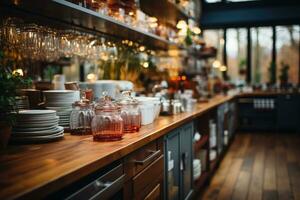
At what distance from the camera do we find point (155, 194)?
2.50m

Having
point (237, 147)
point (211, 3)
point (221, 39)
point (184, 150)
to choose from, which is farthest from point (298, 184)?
point (211, 3)

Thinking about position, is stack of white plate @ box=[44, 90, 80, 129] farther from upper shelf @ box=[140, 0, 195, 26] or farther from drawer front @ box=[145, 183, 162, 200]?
upper shelf @ box=[140, 0, 195, 26]

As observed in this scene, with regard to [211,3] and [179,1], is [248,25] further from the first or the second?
[179,1]

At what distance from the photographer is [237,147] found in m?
7.12

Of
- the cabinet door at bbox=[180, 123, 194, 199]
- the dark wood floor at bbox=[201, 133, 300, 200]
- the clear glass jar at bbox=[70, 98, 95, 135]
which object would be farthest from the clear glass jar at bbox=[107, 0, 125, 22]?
the dark wood floor at bbox=[201, 133, 300, 200]

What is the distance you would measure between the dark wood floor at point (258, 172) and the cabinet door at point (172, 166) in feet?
3.66

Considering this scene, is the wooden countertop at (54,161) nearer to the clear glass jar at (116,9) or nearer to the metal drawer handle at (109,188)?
the metal drawer handle at (109,188)

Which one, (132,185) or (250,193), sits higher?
(132,185)

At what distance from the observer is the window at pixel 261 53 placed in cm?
1057

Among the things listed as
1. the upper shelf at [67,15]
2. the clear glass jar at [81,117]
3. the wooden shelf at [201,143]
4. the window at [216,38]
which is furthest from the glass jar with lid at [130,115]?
the window at [216,38]

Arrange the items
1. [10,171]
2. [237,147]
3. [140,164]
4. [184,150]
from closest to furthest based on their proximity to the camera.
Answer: [10,171], [140,164], [184,150], [237,147]

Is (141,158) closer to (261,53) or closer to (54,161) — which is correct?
(54,161)

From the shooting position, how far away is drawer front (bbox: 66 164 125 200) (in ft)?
4.98

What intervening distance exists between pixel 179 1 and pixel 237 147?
3187 millimetres
